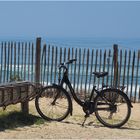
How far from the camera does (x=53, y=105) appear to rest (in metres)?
10.5

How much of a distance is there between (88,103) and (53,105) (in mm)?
797

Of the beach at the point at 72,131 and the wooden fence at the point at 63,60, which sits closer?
the beach at the point at 72,131

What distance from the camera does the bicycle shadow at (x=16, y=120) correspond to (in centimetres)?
941

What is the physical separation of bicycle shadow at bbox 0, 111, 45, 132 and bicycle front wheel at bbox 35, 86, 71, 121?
0.82ft

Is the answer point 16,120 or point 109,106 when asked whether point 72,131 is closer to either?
point 109,106

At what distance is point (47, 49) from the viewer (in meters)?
14.8

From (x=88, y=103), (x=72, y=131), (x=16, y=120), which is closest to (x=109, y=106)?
(x=88, y=103)

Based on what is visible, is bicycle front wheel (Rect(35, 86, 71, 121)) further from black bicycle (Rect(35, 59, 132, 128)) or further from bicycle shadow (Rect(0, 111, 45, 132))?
bicycle shadow (Rect(0, 111, 45, 132))

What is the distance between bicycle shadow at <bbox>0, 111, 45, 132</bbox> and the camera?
30.9 ft

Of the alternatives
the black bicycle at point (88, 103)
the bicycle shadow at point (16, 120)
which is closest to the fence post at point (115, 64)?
the black bicycle at point (88, 103)

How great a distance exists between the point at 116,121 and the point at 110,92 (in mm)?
754

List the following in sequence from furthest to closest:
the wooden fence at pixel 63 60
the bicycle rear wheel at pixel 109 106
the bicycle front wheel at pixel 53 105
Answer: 1. the wooden fence at pixel 63 60
2. the bicycle front wheel at pixel 53 105
3. the bicycle rear wheel at pixel 109 106

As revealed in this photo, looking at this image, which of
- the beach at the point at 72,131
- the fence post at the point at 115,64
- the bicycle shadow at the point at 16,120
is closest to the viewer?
the beach at the point at 72,131

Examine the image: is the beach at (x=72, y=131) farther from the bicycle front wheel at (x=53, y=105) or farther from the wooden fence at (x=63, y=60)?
the wooden fence at (x=63, y=60)
